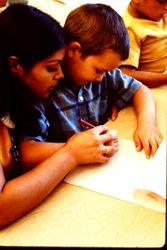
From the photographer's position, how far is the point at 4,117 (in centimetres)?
85

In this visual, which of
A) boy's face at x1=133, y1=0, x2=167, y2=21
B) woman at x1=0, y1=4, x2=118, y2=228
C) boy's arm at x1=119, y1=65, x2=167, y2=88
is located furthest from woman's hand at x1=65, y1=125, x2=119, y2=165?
boy's face at x1=133, y1=0, x2=167, y2=21

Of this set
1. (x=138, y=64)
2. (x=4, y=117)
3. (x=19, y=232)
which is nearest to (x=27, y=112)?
(x=4, y=117)

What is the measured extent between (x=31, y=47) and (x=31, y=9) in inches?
4.2

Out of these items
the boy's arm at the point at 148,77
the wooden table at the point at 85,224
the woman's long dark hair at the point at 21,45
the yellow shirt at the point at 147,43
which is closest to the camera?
the wooden table at the point at 85,224

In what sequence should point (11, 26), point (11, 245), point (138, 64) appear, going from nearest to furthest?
1. point (11, 245)
2. point (11, 26)
3. point (138, 64)

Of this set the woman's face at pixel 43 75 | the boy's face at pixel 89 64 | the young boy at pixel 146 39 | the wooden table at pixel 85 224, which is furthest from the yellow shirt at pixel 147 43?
the wooden table at pixel 85 224

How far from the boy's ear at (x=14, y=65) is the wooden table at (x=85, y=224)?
29 cm

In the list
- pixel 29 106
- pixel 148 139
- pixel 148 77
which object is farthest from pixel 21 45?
pixel 148 77

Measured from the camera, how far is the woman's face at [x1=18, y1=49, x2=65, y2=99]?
87 cm

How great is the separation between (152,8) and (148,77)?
296 mm

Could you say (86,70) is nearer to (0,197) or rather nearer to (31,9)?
(31,9)

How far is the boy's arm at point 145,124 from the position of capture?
3.05 feet

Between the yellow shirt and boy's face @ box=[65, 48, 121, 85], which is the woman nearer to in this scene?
boy's face @ box=[65, 48, 121, 85]

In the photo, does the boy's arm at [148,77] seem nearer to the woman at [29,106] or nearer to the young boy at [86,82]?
the young boy at [86,82]
